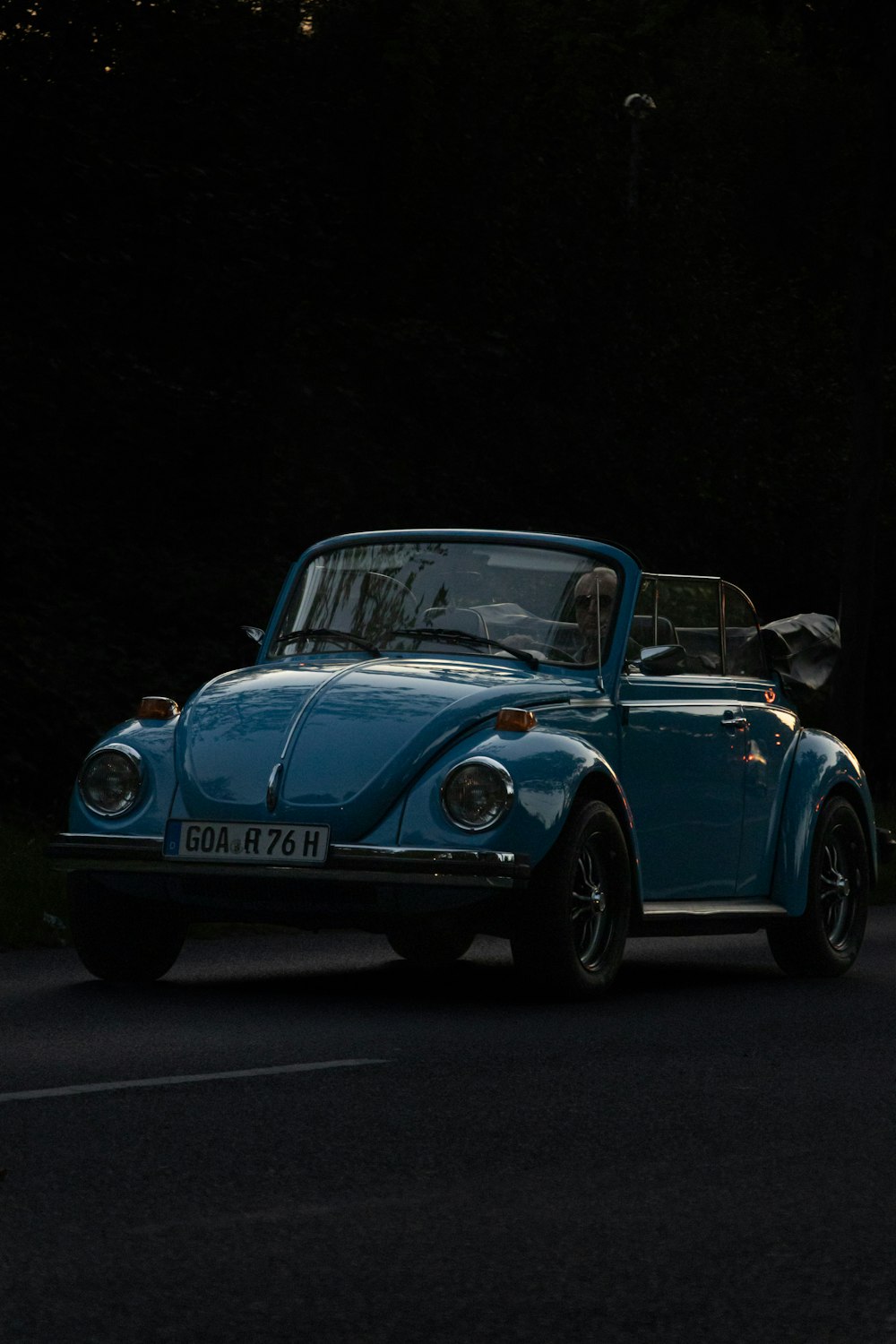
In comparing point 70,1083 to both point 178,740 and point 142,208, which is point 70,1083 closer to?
point 178,740

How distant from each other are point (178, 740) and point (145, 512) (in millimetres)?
14308

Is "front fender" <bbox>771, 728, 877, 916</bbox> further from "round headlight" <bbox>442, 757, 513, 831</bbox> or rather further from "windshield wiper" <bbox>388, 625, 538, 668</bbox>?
"round headlight" <bbox>442, 757, 513, 831</bbox>

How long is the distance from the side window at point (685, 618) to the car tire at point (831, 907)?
3.06 ft

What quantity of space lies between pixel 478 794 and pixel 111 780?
154 centimetres

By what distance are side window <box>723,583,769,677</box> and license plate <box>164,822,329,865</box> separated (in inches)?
120

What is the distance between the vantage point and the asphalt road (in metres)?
4.43

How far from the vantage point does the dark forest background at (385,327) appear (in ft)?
70.4

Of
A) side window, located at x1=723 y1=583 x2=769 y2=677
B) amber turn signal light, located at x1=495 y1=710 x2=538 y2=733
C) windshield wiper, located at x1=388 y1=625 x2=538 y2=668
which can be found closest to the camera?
amber turn signal light, located at x1=495 y1=710 x2=538 y2=733

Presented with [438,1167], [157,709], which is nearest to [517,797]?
[157,709]

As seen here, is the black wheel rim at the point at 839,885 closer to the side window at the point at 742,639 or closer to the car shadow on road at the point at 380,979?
the car shadow on road at the point at 380,979

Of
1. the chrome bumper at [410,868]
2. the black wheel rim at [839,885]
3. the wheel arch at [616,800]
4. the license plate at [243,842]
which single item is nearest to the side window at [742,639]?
the black wheel rim at [839,885]

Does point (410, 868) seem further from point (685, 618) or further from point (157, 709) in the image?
point (685, 618)

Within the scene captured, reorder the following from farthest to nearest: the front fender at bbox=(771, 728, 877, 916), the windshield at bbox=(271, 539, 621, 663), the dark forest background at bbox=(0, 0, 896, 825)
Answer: the dark forest background at bbox=(0, 0, 896, 825) → the front fender at bbox=(771, 728, 877, 916) → the windshield at bbox=(271, 539, 621, 663)

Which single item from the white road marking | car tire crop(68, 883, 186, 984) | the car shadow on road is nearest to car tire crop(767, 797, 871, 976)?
the car shadow on road
